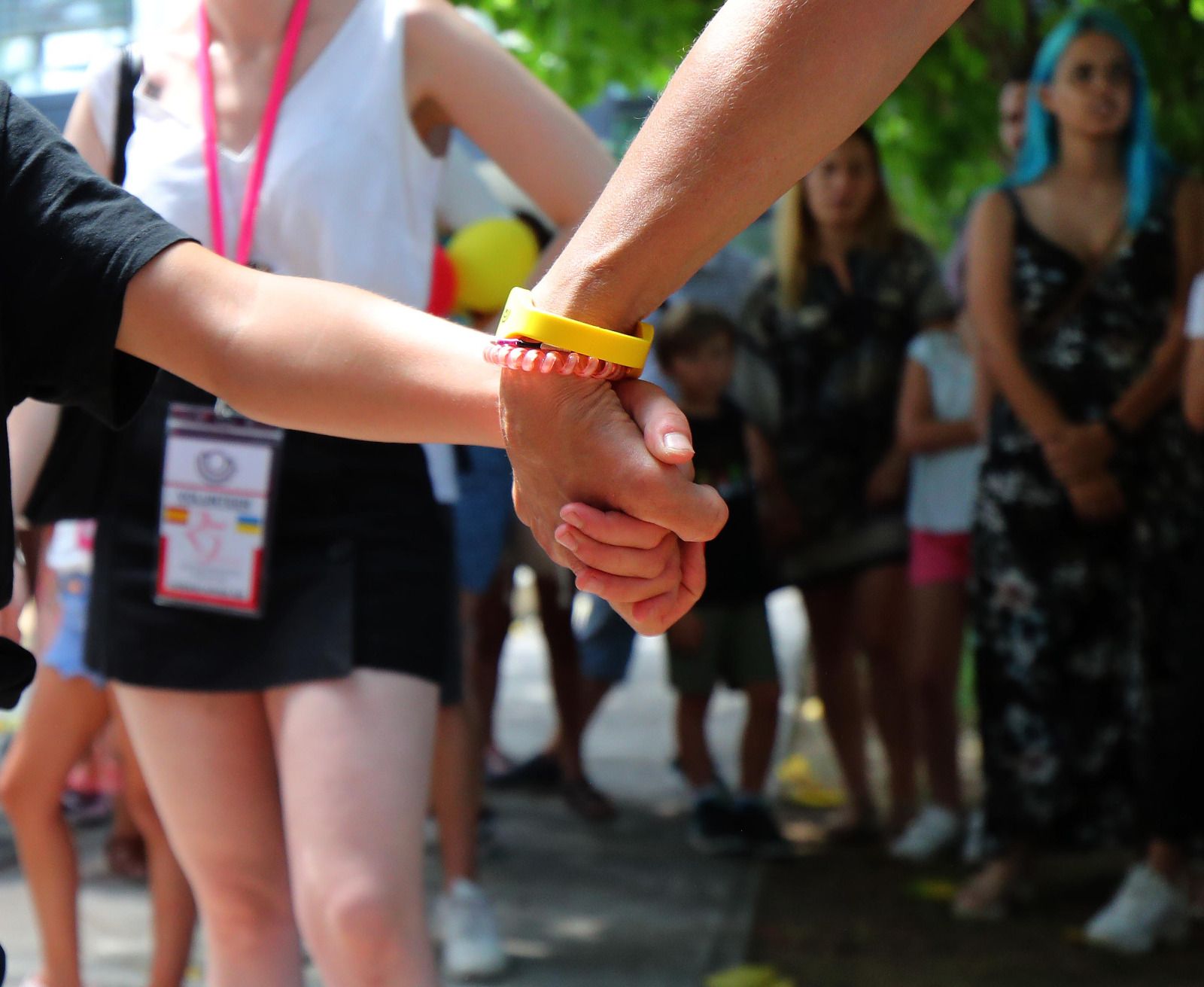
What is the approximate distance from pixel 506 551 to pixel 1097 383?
201 cm

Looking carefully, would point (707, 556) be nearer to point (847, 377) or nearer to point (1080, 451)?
point (847, 377)

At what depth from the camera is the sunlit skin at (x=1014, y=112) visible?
200 inches

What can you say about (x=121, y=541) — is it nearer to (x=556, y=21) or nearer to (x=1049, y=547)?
(x=1049, y=547)

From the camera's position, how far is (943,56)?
622 cm

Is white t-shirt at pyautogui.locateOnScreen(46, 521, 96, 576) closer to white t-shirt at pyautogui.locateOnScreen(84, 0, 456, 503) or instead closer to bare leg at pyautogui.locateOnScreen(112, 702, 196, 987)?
bare leg at pyautogui.locateOnScreen(112, 702, 196, 987)

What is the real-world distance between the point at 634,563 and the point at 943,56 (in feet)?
17.0

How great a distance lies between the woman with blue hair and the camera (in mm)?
4098

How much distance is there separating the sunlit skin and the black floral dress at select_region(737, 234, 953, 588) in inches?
20.0

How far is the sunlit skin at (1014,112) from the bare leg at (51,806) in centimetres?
325

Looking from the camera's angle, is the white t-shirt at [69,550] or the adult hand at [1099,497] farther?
the adult hand at [1099,497]

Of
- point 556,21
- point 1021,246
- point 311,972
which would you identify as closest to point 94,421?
point 311,972

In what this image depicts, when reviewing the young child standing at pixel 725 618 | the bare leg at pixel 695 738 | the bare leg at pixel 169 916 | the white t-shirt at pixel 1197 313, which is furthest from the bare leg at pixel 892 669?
the bare leg at pixel 169 916

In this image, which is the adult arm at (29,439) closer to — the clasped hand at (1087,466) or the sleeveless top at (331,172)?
the sleeveless top at (331,172)

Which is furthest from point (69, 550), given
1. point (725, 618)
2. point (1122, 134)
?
point (1122, 134)
